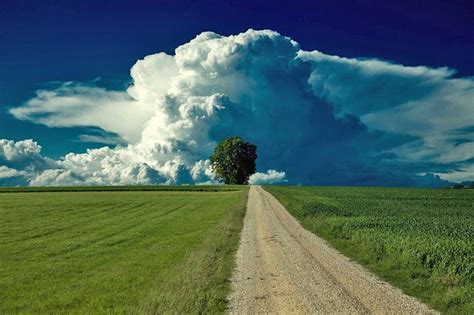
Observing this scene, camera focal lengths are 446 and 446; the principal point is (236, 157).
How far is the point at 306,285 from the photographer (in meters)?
17.0

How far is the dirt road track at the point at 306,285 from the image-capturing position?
566 inches

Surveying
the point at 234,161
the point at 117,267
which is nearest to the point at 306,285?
the point at 117,267

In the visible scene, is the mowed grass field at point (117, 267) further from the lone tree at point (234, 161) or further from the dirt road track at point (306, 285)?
the lone tree at point (234, 161)

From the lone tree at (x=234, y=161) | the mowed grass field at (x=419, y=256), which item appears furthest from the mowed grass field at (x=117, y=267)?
the lone tree at (x=234, y=161)

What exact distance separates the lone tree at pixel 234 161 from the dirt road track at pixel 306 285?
132 meters

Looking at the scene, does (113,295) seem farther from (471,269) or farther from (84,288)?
(471,269)

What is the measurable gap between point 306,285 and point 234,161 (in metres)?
143

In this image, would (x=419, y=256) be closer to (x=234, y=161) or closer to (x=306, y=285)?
(x=306, y=285)

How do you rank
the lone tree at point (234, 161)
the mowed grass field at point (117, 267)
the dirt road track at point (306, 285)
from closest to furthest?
the dirt road track at point (306, 285) → the mowed grass field at point (117, 267) → the lone tree at point (234, 161)

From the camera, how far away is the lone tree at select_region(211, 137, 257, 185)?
160 metres

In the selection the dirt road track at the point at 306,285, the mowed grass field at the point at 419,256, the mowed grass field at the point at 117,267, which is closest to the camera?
the dirt road track at the point at 306,285

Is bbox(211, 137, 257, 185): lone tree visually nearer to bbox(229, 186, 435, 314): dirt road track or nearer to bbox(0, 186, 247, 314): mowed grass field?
bbox(0, 186, 247, 314): mowed grass field

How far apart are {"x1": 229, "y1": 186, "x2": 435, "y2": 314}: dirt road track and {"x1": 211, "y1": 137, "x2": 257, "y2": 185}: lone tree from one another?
132418 mm

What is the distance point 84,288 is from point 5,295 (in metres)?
2.96
